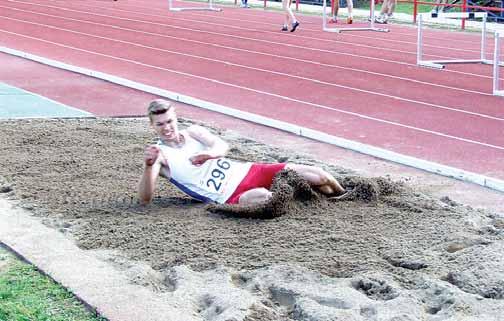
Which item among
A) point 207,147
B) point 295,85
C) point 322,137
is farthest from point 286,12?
point 207,147

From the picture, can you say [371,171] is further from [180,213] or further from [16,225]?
[16,225]

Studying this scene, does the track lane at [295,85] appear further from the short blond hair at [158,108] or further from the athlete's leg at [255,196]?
the short blond hair at [158,108]

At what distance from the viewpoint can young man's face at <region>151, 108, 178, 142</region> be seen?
22.2 ft

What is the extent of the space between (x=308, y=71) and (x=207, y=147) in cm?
892

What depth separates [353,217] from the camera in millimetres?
6570

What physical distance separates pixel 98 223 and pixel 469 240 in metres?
2.35

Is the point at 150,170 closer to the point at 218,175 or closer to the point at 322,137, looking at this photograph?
the point at 218,175

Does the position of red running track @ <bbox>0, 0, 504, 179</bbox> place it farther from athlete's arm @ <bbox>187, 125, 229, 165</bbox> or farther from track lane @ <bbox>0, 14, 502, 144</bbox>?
athlete's arm @ <bbox>187, 125, 229, 165</bbox>

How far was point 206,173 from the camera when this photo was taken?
271 inches

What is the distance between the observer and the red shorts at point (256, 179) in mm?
6859

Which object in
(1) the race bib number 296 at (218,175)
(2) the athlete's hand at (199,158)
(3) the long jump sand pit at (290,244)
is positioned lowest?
(3) the long jump sand pit at (290,244)

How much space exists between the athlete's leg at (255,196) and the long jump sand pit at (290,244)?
0.09 m

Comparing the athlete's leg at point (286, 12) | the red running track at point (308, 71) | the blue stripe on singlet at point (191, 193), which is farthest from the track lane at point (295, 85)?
the athlete's leg at point (286, 12)

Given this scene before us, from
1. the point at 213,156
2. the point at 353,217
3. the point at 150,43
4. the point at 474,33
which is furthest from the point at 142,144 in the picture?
the point at 474,33
